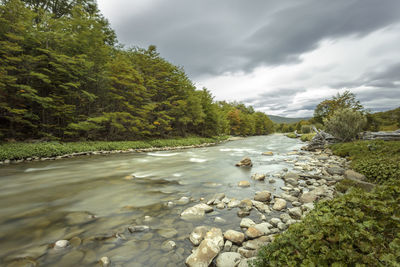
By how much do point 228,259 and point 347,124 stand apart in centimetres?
1770

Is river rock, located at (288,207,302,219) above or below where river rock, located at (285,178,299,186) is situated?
above

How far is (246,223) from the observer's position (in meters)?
3.45

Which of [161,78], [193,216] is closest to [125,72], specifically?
[161,78]

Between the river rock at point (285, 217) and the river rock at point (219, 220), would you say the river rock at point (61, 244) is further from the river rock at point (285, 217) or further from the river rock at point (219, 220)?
the river rock at point (285, 217)

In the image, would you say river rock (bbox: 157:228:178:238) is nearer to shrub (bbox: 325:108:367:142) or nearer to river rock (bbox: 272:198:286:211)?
river rock (bbox: 272:198:286:211)

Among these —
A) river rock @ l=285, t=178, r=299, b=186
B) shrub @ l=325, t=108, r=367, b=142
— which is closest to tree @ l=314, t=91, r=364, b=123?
shrub @ l=325, t=108, r=367, b=142

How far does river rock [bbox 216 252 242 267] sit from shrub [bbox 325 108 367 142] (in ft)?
57.3

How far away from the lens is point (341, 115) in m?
14.6

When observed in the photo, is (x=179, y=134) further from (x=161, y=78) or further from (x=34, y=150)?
(x=34, y=150)

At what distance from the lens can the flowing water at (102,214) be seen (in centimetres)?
268

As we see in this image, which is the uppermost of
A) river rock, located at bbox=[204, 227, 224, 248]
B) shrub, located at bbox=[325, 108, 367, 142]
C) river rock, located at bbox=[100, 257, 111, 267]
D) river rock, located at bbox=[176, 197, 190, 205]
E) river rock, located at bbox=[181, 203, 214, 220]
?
shrub, located at bbox=[325, 108, 367, 142]

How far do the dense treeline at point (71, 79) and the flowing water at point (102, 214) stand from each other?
870 centimetres

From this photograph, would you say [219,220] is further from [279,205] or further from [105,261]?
[105,261]

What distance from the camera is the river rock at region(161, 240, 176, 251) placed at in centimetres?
281
